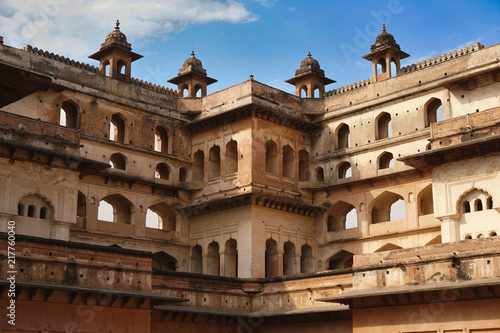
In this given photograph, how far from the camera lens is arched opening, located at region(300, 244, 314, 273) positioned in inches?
931

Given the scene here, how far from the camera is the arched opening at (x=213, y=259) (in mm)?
23078

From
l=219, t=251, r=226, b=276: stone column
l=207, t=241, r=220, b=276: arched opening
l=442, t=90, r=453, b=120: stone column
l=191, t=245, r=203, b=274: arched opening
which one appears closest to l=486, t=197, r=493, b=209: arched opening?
l=442, t=90, r=453, b=120: stone column

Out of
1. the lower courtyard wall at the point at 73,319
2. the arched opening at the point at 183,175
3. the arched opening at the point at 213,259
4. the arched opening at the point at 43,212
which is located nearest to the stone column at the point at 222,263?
the arched opening at the point at 213,259

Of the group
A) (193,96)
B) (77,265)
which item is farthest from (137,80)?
(77,265)

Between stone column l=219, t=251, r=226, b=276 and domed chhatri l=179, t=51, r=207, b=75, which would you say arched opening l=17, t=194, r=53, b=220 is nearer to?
stone column l=219, t=251, r=226, b=276

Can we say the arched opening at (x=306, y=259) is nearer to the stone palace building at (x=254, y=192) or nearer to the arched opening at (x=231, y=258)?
the stone palace building at (x=254, y=192)

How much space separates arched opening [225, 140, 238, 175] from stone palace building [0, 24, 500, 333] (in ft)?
0.38

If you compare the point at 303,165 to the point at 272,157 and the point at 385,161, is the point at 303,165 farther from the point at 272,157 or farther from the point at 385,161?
the point at 385,161

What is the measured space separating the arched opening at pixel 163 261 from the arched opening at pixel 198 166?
104 inches

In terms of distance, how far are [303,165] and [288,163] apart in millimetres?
808

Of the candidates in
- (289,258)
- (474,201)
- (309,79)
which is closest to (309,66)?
(309,79)

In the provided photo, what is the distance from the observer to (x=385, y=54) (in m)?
23.8

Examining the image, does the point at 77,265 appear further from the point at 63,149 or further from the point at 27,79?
the point at 27,79

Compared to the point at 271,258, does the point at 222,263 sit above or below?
below
